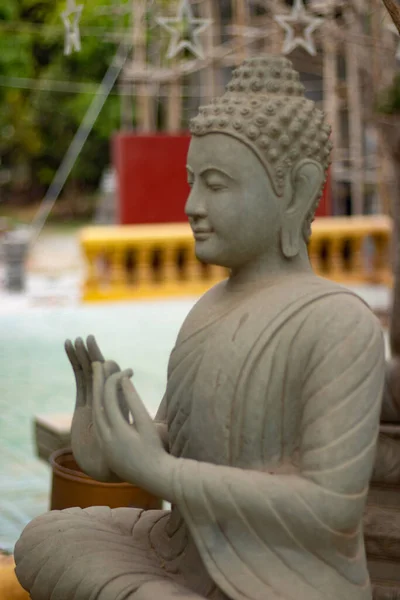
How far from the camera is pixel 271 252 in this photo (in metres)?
2.30

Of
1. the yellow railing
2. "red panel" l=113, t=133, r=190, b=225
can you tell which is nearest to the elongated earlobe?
the yellow railing

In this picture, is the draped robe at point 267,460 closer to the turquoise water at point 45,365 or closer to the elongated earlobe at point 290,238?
the elongated earlobe at point 290,238

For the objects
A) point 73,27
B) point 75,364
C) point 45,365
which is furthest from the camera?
point 45,365

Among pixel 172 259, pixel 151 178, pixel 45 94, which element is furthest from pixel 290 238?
pixel 45 94

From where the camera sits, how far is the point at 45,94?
848 inches

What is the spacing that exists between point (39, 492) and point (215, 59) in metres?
6.08

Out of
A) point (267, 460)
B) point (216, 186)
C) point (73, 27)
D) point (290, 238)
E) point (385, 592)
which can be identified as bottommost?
point (385, 592)

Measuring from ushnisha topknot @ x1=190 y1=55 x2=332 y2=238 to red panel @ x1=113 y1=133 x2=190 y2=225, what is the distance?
30.8ft

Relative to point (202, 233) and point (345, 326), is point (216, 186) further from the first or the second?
point (345, 326)

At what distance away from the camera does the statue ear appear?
2246 millimetres

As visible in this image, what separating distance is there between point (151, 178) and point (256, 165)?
9.61 m

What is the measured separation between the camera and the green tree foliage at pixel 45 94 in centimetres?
1975

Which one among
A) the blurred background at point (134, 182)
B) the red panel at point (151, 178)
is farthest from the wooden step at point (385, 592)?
the red panel at point (151, 178)

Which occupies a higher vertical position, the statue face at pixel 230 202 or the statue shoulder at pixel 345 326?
the statue face at pixel 230 202
